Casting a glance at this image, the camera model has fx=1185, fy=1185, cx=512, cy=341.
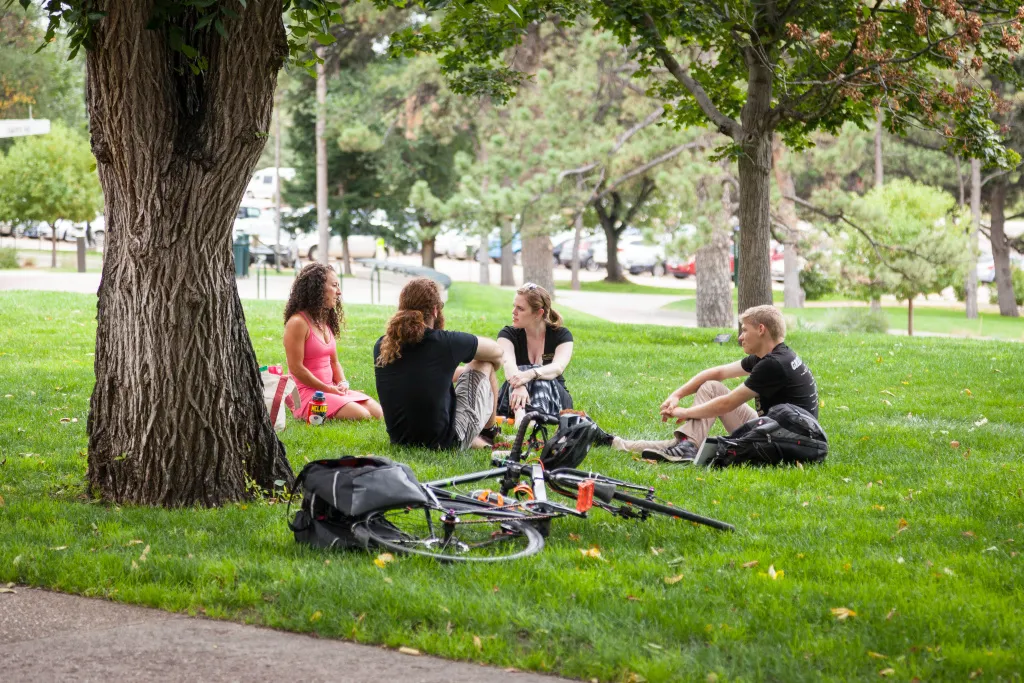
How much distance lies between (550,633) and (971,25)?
830cm

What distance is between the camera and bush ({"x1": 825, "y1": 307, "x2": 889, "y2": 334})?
24719mm

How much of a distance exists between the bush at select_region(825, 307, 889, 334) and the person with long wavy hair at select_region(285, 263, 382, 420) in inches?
674

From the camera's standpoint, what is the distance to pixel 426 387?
761 cm

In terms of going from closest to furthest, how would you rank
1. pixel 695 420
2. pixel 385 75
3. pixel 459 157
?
pixel 695 420 < pixel 459 157 < pixel 385 75

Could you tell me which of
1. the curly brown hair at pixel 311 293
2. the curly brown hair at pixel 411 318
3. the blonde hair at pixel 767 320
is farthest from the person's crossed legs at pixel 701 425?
the curly brown hair at pixel 311 293

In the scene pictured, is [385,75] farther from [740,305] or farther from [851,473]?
[851,473]

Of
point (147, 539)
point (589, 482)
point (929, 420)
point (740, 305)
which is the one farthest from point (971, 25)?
point (147, 539)

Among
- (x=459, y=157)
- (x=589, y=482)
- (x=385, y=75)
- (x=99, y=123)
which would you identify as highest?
(x=385, y=75)

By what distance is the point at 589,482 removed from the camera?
5.50m

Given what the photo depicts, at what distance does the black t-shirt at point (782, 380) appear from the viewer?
7375 millimetres

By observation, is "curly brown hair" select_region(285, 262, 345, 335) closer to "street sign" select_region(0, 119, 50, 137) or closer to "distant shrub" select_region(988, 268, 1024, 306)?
"street sign" select_region(0, 119, 50, 137)

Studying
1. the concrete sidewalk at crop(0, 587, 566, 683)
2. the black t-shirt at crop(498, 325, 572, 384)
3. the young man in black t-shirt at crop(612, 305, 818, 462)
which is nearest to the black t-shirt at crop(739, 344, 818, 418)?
the young man in black t-shirt at crop(612, 305, 818, 462)

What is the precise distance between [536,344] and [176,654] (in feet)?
15.4

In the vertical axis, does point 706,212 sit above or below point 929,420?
above
